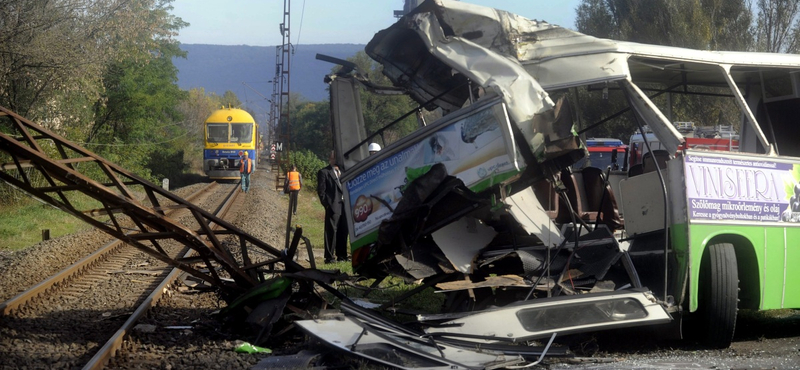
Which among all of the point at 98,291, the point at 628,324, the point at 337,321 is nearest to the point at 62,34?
the point at 98,291

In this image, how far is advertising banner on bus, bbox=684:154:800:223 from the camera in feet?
22.4

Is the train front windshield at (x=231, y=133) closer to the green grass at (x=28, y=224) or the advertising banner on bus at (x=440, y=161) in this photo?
the green grass at (x=28, y=224)

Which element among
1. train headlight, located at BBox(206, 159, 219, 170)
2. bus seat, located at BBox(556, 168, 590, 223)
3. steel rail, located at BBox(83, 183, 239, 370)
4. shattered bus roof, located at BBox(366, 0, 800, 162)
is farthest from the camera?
train headlight, located at BBox(206, 159, 219, 170)

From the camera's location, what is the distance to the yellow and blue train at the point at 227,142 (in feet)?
135

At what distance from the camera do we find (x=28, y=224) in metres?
19.2

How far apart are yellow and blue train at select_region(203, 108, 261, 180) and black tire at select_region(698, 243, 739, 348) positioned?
35661 mm

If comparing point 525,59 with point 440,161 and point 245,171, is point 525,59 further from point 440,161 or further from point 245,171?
point 245,171

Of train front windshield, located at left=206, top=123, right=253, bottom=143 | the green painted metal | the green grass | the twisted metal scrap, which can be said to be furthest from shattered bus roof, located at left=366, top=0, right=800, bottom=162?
train front windshield, located at left=206, top=123, right=253, bottom=143

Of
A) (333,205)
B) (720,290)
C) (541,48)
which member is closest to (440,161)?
(541,48)

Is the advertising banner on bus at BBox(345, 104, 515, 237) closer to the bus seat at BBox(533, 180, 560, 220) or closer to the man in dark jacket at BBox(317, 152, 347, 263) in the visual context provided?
the bus seat at BBox(533, 180, 560, 220)

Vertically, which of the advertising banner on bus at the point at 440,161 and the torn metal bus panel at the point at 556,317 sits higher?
the advertising banner on bus at the point at 440,161

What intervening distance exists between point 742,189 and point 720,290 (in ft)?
3.22

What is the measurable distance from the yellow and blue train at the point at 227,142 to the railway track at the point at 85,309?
27791 millimetres

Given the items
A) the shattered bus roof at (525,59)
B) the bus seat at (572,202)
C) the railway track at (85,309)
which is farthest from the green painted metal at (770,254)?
the railway track at (85,309)
